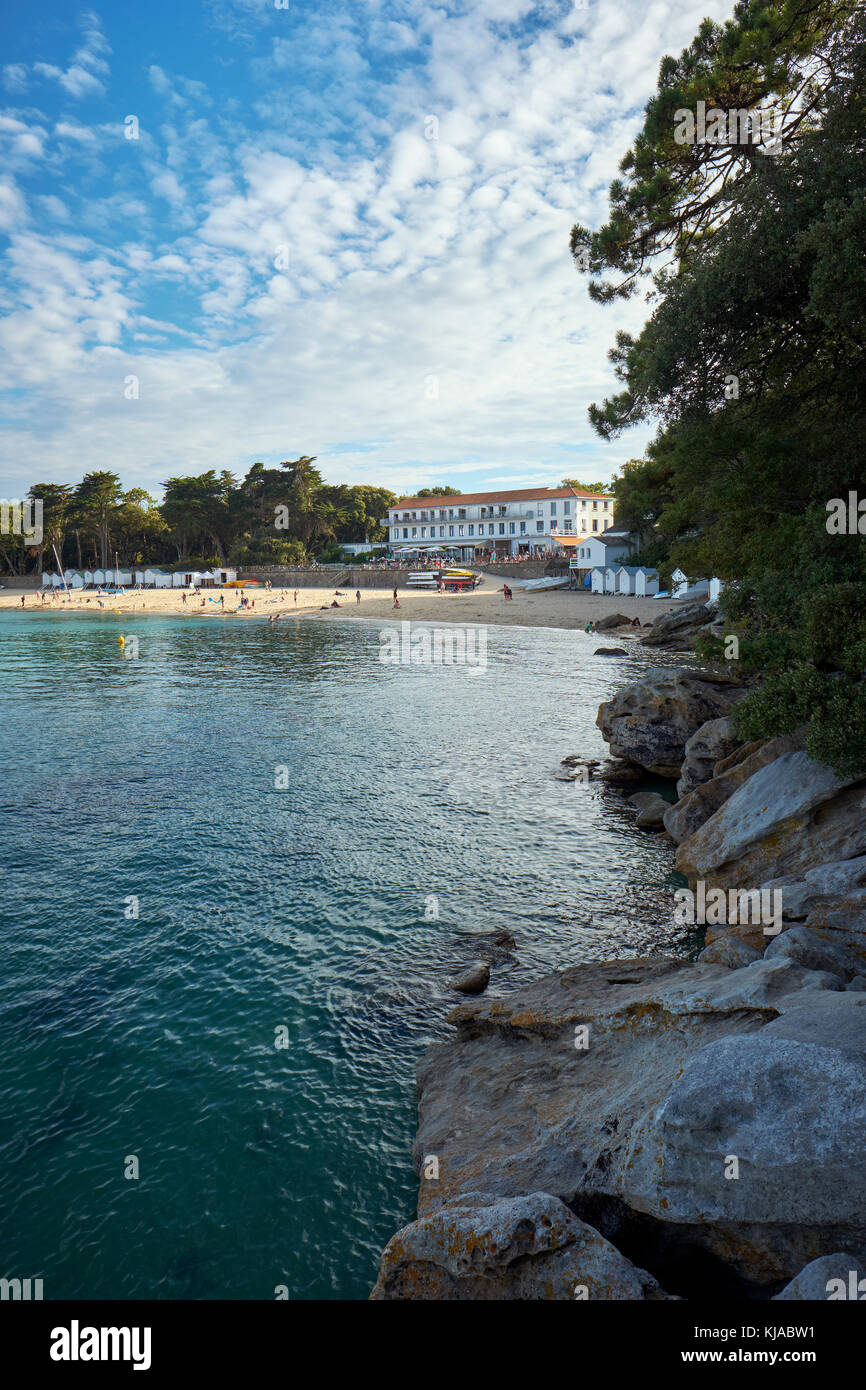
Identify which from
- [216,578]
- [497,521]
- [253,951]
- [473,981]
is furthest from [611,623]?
[216,578]

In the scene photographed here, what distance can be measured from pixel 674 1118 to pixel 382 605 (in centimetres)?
8037

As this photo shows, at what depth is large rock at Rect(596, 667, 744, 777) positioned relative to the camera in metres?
20.4

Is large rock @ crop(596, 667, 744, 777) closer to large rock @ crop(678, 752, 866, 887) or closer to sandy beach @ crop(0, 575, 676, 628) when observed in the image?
large rock @ crop(678, 752, 866, 887)

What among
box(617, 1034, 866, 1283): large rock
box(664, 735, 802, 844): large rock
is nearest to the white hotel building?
box(664, 735, 802, 844): large rock

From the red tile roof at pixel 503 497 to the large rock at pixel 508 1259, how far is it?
118 m

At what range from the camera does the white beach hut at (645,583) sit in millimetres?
75000

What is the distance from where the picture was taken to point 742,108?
53.8ft

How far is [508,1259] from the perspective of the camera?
4.99 metres

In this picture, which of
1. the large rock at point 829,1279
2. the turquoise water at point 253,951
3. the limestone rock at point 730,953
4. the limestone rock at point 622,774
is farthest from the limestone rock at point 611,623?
the large rock at point 829,1279

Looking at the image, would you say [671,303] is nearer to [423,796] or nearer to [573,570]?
[423,796]

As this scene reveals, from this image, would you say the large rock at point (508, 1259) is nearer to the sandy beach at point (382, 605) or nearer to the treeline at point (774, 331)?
the treeline at point (774, 331)

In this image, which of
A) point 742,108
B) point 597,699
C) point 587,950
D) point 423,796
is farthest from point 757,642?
point 597,699

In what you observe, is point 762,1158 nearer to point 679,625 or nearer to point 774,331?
point 774,331
